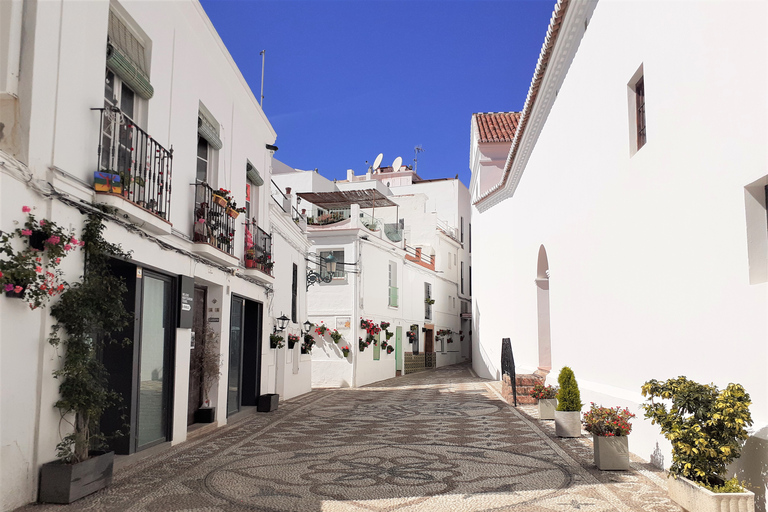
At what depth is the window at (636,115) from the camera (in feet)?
25.2

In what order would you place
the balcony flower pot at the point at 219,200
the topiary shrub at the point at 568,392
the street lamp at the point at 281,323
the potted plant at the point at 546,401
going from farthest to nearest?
the street lamp at the point at 281,323, the potted plant at the point at 546,401, the balcony flower pot at the point at 219,200, the topiary shrub at the point at 568,392

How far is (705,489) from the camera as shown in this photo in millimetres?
4438

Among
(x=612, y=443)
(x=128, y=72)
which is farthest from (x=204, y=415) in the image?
(x=612, y=443)

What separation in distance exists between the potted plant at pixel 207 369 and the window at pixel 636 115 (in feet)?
22.0

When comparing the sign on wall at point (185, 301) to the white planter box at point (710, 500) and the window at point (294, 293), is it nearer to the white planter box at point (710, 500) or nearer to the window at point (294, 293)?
the white planter box at point (710, 500)

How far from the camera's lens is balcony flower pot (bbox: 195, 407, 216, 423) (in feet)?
32.8

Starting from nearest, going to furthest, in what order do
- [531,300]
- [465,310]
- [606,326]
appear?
1. [606,326]
2. [531,300]
3. [465,310]

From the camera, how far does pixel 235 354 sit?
11.6 m

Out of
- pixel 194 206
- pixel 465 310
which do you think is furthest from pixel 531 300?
pixel 465 310

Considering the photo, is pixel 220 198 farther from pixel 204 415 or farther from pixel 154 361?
pixel 204 415

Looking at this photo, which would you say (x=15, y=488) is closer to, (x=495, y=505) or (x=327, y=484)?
(x=327, y=484)

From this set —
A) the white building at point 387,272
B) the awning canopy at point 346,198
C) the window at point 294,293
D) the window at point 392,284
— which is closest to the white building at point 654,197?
the window at point 294,293

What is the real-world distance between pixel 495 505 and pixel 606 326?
4217mm

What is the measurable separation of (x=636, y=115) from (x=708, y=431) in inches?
172
